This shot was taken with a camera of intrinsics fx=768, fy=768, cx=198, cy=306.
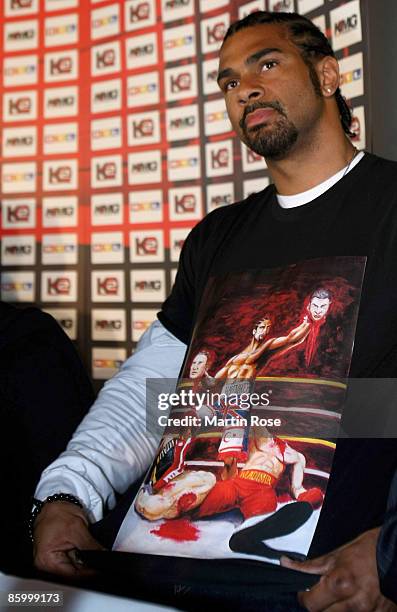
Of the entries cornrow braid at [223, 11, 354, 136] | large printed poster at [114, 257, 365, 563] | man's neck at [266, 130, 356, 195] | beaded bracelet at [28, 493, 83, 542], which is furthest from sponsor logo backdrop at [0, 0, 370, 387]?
beaded bracelet at [28, 493, 83, 542]

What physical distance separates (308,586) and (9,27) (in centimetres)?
229

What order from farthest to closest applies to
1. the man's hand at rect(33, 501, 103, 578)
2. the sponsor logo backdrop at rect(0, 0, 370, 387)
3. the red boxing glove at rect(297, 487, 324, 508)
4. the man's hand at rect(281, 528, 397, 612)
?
the sponsor logo backdrop at rect(0, 0, 370, 387)
the man's hand at rect(33, 501, 103, 578)
the red boxing glove at rect(297, 487, 324, 508)
the man's hand at rect(281, 528, 397, 612)

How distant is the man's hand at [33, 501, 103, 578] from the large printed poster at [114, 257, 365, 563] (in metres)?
0.06

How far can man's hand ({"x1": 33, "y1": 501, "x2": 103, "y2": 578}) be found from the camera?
1.07 meters

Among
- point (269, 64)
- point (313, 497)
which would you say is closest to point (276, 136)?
point (269, 64)

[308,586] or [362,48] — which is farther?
[362,48]

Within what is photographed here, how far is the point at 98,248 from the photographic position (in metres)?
2.47

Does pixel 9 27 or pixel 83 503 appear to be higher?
pixel 9 27

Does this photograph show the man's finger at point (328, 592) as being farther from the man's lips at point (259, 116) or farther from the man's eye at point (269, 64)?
the man's eye at point (269, 64)

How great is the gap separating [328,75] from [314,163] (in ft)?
0.66

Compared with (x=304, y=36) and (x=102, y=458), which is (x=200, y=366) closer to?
(x=102, y=458)

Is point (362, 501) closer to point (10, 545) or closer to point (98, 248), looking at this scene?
point (10, 545)

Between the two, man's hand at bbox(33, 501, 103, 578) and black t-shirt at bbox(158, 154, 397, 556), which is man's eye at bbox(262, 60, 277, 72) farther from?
man's hand at bbox(33, 501, 103, 578)

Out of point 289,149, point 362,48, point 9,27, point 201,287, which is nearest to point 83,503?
point 201,287
